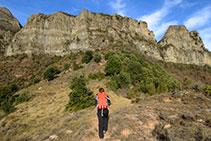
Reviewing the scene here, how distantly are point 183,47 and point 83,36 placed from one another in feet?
264

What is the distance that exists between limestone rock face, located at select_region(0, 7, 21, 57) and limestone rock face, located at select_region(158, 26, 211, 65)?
372 ft

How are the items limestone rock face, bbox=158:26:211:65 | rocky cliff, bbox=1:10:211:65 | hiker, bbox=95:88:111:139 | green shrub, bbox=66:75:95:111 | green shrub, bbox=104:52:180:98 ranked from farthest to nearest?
limestone rock face, bbox=158:26:211:65
rocky cliff, bbox=1:10:211:65
green shrub, bbox=104:52:180:98
green shrub, bbox=66:75:95:111
hiker, bbox=95:88:111:139

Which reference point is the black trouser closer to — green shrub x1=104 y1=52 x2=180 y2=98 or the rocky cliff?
green shrub x1=104 y1=52 x2=180 y2=98

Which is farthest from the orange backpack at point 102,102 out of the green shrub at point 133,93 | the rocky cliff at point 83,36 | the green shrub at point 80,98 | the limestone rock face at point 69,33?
the limestone rock face at point 69,33

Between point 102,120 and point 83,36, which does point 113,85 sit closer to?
point 102,120

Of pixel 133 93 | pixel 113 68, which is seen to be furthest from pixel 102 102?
pixel 113 68

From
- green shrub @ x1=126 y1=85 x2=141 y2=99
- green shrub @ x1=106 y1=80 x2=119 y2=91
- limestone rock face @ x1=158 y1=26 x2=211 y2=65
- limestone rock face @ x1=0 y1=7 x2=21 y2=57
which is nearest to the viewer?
green shrub @ x1=126 y1=85 x2=141 y2=99

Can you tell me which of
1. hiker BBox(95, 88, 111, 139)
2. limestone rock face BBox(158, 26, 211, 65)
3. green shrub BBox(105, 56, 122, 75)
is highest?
limestone rock face BBox(158, 26, 211, 65)

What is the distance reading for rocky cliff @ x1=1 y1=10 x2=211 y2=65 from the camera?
6994 centimetres

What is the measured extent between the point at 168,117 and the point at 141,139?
6.99 feet

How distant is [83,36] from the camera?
237 ft

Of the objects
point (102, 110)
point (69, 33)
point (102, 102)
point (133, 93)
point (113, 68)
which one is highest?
point (69, 33)

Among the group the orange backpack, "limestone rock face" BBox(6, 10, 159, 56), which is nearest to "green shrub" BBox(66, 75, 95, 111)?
the orange backpack

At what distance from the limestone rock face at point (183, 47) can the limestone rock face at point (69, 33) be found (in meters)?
17.0
